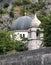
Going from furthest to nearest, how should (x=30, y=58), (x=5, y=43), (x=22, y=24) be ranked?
(x=22, y=24), (x=5, y=43), (x=30, y=58)

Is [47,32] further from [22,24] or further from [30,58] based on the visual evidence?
[22,24]

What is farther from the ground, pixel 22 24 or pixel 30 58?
pixel 30 58

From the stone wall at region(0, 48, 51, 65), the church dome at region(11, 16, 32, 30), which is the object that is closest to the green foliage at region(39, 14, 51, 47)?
the stone wall at region(0, 48, 51, 65)

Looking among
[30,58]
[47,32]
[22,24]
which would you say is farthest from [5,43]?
[30,58]

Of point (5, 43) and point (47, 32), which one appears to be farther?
point (5, 43)

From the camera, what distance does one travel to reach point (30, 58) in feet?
63.7

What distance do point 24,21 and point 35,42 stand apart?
11045 millimetres

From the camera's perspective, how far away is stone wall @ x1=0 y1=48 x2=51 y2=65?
62.7ft

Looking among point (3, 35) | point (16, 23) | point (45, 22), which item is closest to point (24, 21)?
point (16, 23)

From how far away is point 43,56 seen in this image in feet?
63.3

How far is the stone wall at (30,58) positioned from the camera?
19125mm

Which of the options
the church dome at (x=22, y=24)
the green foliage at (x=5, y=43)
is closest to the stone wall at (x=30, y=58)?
the green foliage at (x=5, y=43)

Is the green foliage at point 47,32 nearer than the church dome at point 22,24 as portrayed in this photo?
Yes

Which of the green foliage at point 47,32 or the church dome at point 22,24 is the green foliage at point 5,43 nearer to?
the green foliage at point 47,32
